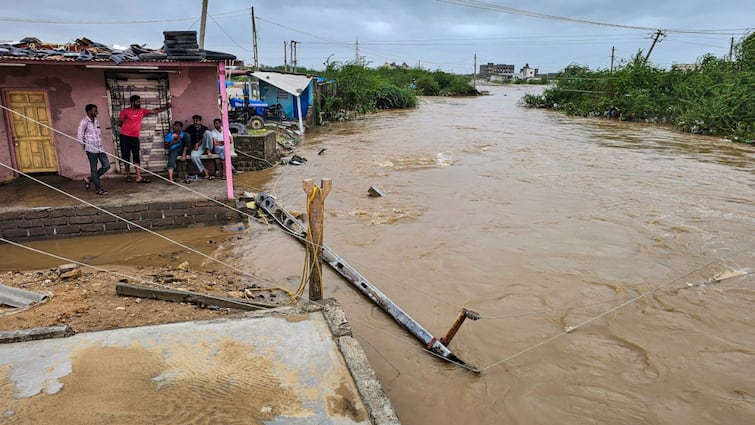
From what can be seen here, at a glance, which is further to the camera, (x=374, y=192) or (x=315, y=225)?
(x=374, y=192)

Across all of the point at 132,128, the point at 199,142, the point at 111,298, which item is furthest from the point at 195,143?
the point at 111,298

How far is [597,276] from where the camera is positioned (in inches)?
269

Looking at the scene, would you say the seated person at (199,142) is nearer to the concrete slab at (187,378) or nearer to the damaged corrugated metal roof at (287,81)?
the concrete slab at (187,378)

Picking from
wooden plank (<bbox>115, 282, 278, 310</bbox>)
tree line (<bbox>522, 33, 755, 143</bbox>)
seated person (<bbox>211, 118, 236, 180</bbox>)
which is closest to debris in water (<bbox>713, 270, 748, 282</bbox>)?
wooden plank (<bbox>115, 282, 278, 310</bbox>)

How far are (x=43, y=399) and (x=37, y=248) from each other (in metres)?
5.29

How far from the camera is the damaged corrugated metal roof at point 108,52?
25.6 feet

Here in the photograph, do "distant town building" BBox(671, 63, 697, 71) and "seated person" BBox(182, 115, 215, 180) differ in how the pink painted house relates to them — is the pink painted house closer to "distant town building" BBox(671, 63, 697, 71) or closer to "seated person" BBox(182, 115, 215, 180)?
"seated person" BBox(182, 115, 215, 180)

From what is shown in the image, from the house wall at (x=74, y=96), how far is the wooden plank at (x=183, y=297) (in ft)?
15.3

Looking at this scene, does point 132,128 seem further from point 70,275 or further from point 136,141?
point 70,275

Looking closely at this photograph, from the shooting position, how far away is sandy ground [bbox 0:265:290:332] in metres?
→ 4.64

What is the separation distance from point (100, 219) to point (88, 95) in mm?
3087

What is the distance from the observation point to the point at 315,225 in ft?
16.1

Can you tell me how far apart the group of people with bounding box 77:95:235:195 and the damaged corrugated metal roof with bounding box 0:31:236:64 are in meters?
0.84

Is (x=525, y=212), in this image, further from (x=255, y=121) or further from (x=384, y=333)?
(x=255, y=121)
